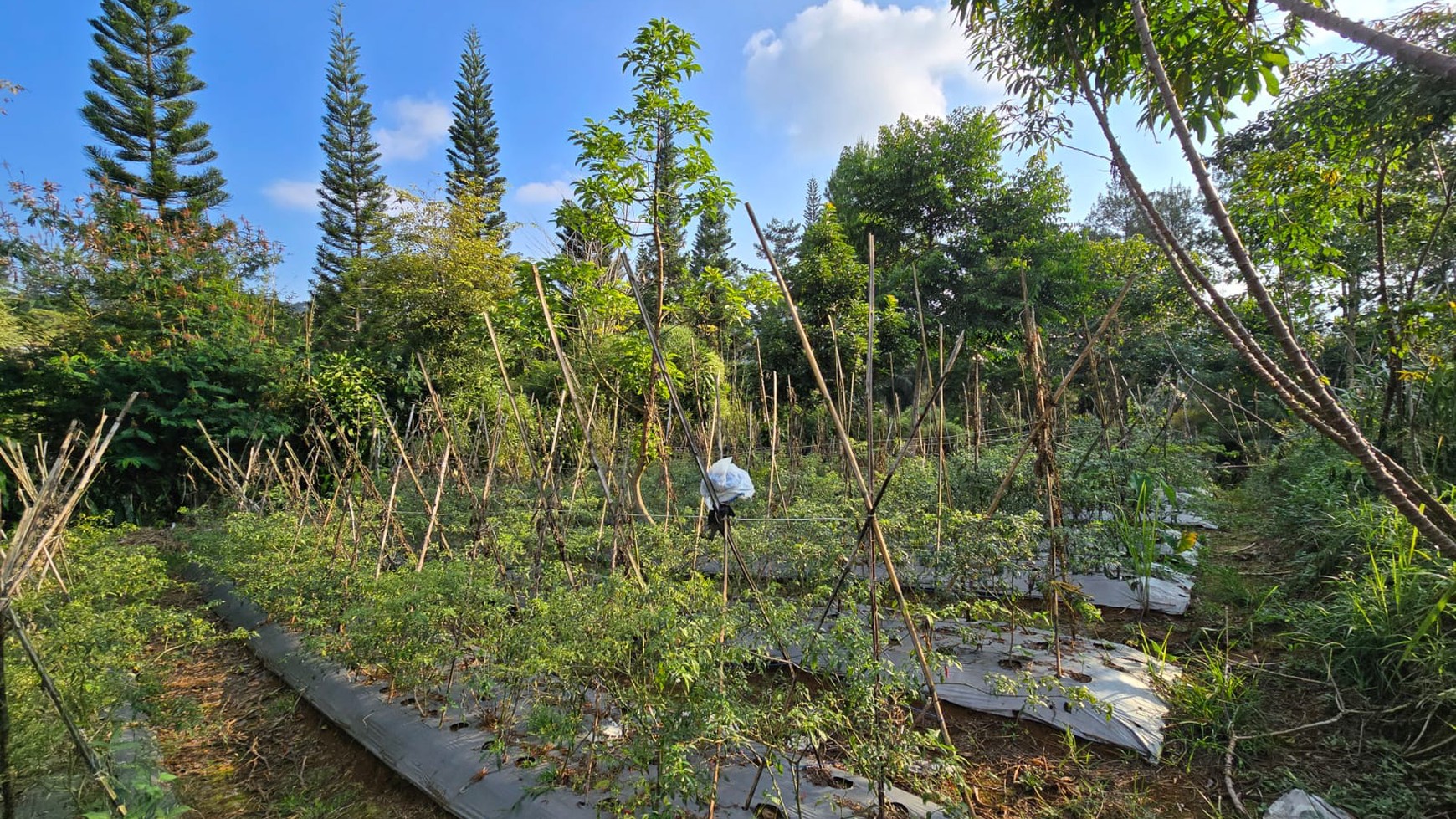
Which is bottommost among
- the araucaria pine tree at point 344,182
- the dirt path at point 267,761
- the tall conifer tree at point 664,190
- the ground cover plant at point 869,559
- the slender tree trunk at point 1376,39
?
the dirt path at point 267,761

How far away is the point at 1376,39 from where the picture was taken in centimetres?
→ 99

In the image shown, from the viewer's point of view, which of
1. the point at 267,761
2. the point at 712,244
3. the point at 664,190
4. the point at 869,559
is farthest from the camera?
the point at 712,244

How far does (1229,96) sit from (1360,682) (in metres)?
1.92

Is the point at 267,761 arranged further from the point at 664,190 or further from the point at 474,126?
the point at 474,126

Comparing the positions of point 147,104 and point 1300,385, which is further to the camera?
point 147,104

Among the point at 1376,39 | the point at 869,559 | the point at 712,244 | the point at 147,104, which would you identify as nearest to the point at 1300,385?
the point at 1376,39

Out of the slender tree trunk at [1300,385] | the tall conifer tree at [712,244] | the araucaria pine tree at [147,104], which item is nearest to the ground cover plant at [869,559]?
the slender tree trunk at [1300,385]

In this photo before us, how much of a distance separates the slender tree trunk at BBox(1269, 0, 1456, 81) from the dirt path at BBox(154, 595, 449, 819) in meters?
2.79

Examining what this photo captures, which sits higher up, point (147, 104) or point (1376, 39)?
point (147, 104)

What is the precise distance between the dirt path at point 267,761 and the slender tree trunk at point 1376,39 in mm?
2790

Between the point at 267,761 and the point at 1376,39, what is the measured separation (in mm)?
3633

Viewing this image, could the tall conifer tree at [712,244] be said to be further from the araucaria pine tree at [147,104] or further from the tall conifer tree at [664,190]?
the tall conifer tree at [664,190]

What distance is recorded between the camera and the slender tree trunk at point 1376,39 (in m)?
0.91

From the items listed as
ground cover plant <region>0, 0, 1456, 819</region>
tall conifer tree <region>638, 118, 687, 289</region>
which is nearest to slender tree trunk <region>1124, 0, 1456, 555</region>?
ground cover plant <region>0, 0, 1456, 819</region>
